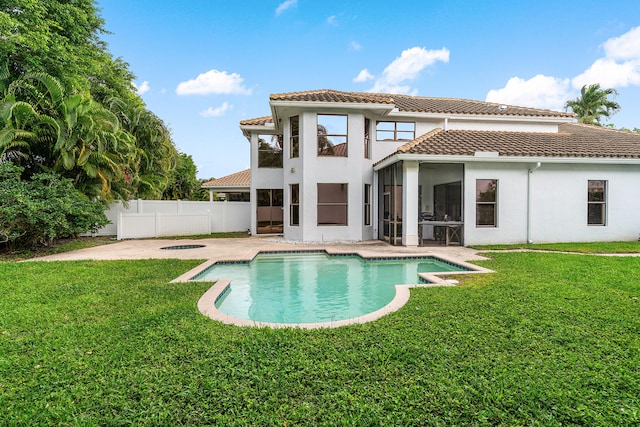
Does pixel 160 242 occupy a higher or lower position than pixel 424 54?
lower

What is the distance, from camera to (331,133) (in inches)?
603

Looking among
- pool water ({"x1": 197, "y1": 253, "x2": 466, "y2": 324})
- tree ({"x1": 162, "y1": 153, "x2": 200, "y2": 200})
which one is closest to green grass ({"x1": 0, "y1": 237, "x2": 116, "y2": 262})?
pool water ({"x1": 197, "y1": 253, "x2": 466, "y2": 324})

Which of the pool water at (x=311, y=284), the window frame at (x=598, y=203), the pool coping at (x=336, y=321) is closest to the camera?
the pool coping at (x=336, y=321)

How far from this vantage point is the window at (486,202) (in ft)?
44.2

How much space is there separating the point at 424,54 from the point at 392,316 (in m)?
26.8

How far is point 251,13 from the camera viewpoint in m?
19.8

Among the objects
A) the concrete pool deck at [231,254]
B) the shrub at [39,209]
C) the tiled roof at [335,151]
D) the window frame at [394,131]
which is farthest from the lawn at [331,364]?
the window frame at [394,131]

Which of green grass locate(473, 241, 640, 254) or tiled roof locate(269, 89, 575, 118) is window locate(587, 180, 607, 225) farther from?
tiled roof locate(269, 89, 575, 118)

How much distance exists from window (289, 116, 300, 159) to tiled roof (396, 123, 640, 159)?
5339 millimetres

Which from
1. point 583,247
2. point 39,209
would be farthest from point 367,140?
point 39,209

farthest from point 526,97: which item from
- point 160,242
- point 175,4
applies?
point 160,242

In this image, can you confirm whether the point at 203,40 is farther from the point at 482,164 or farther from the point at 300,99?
the point at 482,164

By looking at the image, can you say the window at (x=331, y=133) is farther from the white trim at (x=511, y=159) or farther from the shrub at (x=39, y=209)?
the shrub at (x=39, y=209)

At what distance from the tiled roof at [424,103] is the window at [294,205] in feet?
13.9
